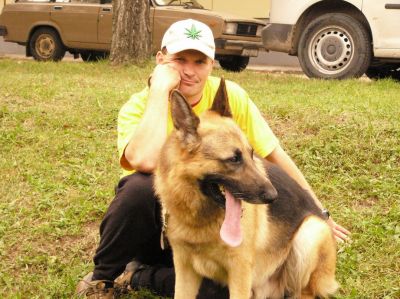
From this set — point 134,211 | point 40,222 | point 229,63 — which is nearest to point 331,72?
point 229,63

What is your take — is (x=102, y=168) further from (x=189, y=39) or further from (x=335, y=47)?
(x=335, y=47)

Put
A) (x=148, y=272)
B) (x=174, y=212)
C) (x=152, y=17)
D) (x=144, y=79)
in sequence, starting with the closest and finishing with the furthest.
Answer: (x=174, y=212) → (x=148, y=272) → (x=144, y=79) → (x=152, y=17)

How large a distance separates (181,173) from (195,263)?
0.52 metres

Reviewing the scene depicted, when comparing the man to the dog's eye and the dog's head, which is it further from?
the dog's eye

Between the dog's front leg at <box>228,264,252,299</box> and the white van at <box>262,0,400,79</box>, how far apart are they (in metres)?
5.96

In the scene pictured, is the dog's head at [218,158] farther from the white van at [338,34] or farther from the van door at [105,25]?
the van door at [105,25]

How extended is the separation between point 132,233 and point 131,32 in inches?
273

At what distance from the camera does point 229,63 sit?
1229 cm

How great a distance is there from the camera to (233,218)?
3148 millimetres

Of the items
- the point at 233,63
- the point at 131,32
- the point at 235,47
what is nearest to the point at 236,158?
the point at 131,32

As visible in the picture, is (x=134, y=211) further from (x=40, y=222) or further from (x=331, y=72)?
(x=331, y=72)

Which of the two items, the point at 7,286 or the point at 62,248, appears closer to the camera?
the point at 7,286

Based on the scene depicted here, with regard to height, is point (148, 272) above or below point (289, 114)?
below

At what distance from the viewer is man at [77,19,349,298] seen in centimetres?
354
